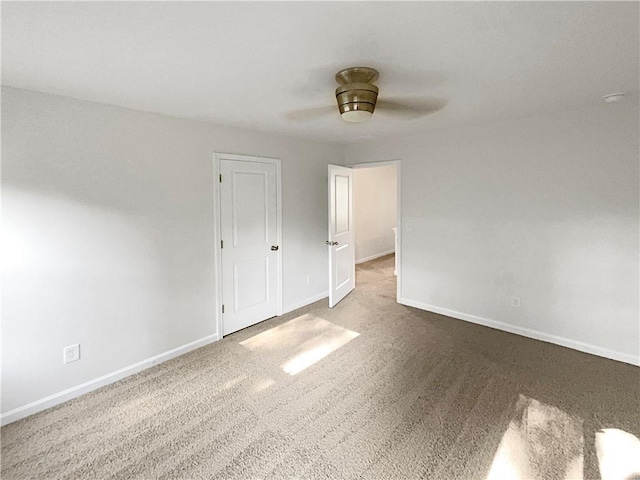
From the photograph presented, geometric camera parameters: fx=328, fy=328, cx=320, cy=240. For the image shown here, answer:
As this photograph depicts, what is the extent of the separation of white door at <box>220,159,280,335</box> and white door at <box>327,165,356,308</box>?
0.72 metres

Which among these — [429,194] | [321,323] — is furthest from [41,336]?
[429,194]

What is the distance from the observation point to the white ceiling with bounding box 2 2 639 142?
1.36 meters

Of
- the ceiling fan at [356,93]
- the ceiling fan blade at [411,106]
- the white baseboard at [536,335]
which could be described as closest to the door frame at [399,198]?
the white baseboard at [536,335]

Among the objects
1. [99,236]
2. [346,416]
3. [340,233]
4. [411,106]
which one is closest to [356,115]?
[411,106]

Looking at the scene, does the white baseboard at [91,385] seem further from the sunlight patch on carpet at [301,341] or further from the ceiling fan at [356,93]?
the ceiling fan at [356,93]

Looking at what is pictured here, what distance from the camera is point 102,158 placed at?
8.21ft

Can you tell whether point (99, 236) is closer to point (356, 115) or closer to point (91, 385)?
point (91, 385)

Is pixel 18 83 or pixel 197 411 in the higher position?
pixel 18 83

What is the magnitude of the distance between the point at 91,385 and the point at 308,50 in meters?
2.84

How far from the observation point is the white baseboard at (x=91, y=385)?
2213 millimetres

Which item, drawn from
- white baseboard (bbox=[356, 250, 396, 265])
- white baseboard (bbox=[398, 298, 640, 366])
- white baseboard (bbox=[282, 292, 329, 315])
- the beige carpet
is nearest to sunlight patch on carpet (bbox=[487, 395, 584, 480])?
the beige carpet

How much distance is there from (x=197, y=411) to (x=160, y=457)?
16.1 inches

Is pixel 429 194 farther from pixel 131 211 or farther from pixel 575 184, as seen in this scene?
pixel 131 211

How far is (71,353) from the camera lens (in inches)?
96.0
